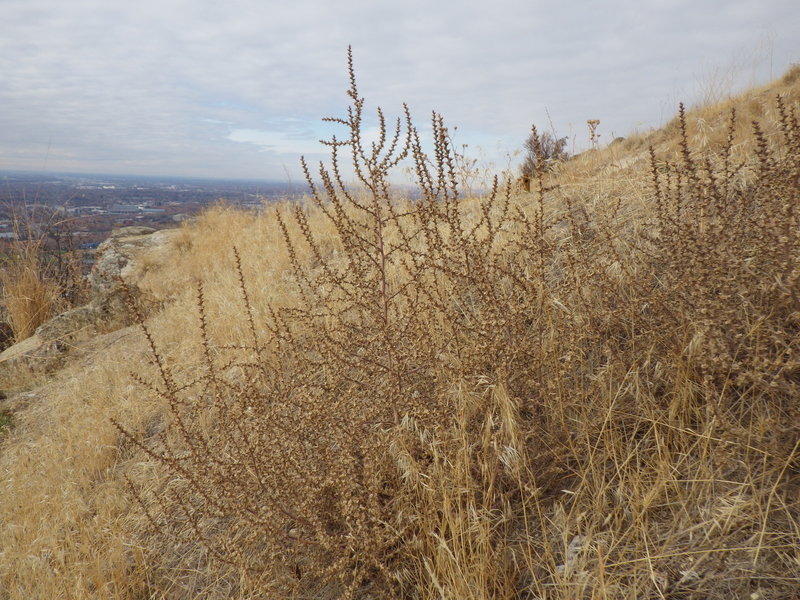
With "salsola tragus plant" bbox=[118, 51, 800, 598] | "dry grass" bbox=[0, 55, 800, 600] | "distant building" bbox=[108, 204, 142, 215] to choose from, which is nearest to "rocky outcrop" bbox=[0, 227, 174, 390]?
"dry grass" bbox=[0, 55, 800, 600]

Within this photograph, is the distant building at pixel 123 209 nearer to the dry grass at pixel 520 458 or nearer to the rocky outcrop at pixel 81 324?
the rocky outcrop at pixel 81 324

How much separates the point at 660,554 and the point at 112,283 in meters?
8.89

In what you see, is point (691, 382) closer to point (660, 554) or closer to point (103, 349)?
point (660, 554)

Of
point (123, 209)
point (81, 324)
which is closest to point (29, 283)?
point (81, 324)

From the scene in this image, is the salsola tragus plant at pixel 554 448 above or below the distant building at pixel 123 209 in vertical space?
below

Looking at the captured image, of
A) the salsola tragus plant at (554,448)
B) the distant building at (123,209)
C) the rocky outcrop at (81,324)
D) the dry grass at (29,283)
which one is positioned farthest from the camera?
the distant building at (123,209)

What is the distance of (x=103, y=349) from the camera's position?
6090mm

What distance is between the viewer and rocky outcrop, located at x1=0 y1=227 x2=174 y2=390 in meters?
6.24

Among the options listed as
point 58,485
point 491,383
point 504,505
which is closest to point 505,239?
point 491,383

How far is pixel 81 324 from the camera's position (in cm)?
733

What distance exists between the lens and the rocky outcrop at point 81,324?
6243mm

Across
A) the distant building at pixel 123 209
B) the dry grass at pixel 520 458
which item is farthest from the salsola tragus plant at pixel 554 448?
the distant building at pixel 123 209

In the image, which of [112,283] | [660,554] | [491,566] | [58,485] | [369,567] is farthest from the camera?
[112,283]

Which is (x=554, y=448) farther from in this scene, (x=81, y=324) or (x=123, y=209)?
(x=123, y=209)
